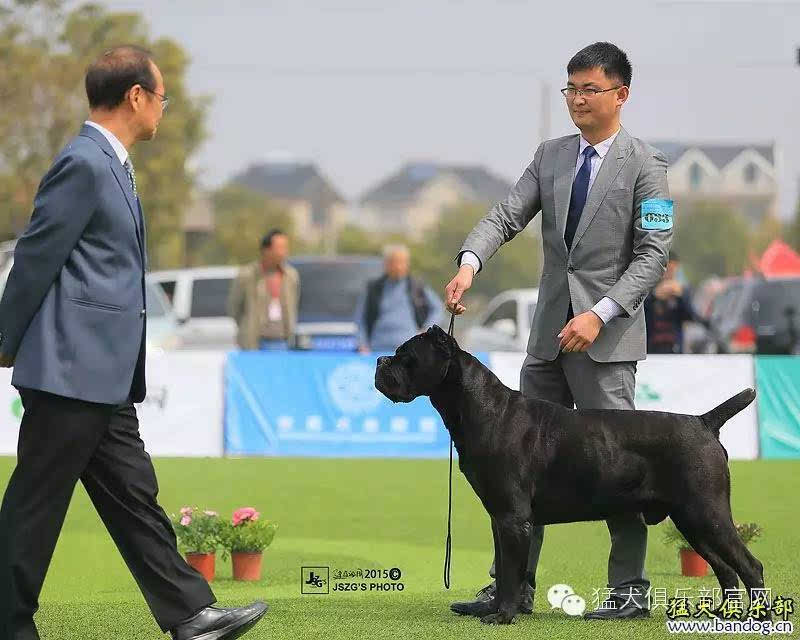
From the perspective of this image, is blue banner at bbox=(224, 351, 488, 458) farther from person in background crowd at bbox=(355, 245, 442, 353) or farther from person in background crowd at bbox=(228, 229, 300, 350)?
person in background crowd at bbox=(228, 229, 300, 350)

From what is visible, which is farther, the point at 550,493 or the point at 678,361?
the point at 678,361

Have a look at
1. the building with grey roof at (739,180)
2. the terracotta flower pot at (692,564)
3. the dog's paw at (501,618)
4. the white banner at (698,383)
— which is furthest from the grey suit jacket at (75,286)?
the building with grey roof at (739,180)

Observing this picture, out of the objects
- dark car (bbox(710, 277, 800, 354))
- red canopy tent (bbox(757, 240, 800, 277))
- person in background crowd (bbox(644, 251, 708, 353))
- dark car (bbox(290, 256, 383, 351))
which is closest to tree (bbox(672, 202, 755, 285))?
red canopy tent (bbox(757, 240, 800, 277))

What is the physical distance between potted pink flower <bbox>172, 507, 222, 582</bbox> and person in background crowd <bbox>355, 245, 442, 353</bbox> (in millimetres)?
7009

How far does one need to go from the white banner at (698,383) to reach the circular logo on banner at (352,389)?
122 cm

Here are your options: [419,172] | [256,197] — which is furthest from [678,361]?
[419,172]

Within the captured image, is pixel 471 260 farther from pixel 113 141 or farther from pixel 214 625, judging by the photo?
pixel 214 625

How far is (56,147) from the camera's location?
33219 millimetres

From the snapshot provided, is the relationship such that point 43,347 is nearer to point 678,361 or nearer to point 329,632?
point 329,632

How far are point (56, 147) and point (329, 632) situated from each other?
29.6 m

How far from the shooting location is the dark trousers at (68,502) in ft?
15.1

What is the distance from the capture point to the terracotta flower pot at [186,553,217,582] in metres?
6.70

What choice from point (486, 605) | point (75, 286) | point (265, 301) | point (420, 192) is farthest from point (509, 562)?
point (420, 192)

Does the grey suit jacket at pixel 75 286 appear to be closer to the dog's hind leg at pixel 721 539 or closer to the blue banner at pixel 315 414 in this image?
the dog's hind leg at pixel 721 539
